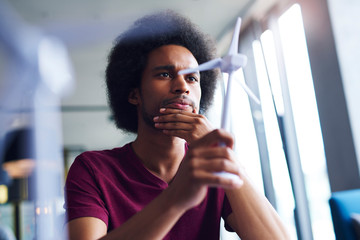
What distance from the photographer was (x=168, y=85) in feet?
5.09

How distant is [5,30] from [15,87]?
2.39 meters

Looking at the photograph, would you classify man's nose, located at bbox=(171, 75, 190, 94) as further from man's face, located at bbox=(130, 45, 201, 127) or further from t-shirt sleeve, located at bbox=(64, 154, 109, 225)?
t-shirt sleeve, located at bbox=(64, 154, 109, 225)

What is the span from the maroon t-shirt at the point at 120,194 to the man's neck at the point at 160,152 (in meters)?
0.07

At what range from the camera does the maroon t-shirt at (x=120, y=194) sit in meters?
1.26

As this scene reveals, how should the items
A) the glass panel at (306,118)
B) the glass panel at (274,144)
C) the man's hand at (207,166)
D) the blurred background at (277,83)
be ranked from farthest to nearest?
the glass panel at (274,144)
the glass panel at (306,118)
the blurred background at (277,83)
the man's hand at (207,166)

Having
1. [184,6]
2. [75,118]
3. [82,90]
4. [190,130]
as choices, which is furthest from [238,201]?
[75,118]

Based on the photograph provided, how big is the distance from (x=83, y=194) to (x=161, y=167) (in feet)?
1.35

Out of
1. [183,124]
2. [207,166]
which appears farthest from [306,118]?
[207,166]

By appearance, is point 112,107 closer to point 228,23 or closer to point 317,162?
point 317,162

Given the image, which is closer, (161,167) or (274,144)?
(161,167)

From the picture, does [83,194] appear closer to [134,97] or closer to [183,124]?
[183,124]

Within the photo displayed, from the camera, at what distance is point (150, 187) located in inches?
55.6

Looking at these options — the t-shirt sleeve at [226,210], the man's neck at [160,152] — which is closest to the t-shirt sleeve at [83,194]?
the man's neck at [160,152]

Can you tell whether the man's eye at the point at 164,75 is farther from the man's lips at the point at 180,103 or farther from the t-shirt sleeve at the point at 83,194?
the t-shirt sleeve at the point at 83,194
